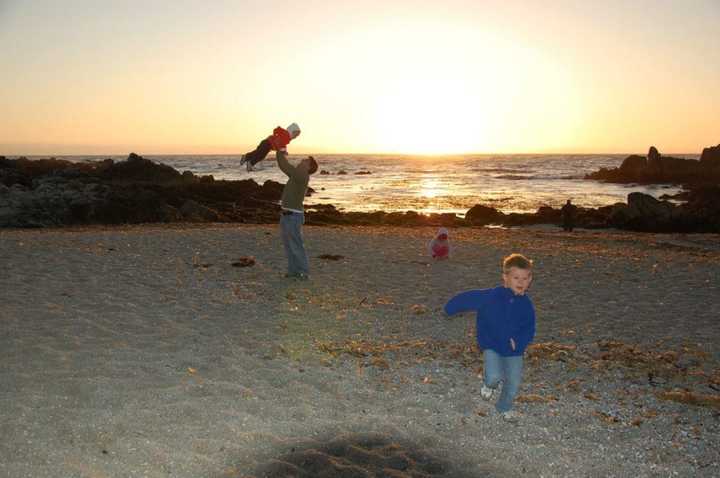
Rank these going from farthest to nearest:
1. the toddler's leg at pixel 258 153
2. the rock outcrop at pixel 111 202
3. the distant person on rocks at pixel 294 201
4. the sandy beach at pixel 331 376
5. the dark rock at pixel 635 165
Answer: the dark rock at pixel 635 165 < the rock outcrop at pixel 111 202 < the distant person on rocks at pixel 294 201 < the toddler's leg at pixel 258 153 < the sandy beach at pixel 331 376

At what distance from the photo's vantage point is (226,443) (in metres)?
4.13

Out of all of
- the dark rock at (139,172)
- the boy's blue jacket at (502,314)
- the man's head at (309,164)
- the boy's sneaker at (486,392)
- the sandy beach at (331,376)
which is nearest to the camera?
the sandy beach at (331,376)

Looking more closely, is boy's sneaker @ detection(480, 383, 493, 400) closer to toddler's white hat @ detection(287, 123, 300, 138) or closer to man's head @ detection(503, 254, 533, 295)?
man's head @ detection(503, 254, 533, 295)

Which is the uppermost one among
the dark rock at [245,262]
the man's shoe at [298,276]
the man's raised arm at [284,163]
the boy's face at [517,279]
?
the man's raised arm at [284,163]

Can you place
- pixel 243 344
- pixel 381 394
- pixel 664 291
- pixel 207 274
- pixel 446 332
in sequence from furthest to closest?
pixel 207 274
pixel 664 291
pixel 446 332
pixel 243 344
pixel 381 394

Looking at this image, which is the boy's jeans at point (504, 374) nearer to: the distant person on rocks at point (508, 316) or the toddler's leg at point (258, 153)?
the distant person on rocks at point (508, 316)

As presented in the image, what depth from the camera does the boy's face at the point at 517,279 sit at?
4496 mm

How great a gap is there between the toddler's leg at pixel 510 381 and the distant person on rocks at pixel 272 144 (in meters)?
5.51

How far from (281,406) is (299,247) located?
531 centimetres

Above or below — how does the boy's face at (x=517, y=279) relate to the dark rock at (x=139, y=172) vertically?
below

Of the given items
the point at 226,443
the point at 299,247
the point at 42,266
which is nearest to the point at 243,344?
the point at 226,443

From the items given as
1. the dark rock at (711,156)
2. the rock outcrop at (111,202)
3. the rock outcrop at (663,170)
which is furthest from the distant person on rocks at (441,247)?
the dark rock at (711,156)

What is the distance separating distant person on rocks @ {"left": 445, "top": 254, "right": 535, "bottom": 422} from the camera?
4555mm

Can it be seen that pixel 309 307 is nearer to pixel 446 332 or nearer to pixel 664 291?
pixel 446 332
